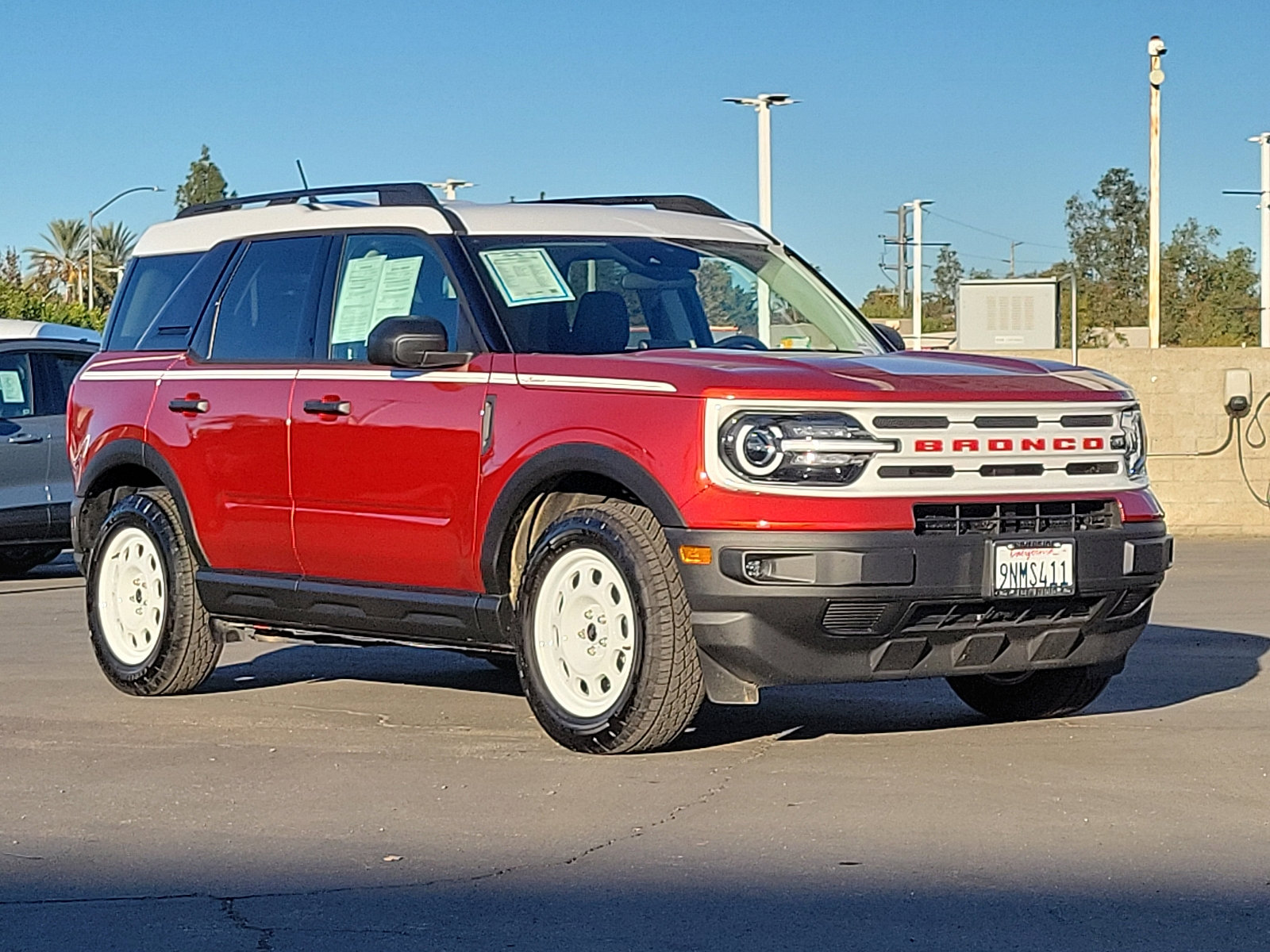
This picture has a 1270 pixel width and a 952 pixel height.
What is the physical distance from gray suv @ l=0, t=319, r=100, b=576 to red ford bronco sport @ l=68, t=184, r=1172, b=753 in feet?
20.7

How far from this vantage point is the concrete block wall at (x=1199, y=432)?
20.0 metres

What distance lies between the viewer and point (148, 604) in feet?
30.8

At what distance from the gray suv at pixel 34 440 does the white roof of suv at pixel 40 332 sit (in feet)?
0.09

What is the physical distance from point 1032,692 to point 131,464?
3839 mm

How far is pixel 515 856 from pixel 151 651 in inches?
149

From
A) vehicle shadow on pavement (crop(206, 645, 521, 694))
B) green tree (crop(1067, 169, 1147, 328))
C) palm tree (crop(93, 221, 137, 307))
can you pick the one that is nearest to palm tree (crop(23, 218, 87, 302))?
palm tree (crop(93, 221, 137, 307))

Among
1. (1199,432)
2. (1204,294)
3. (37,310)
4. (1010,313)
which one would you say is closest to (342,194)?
(1199,432)

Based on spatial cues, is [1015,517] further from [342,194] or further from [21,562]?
[21,562]

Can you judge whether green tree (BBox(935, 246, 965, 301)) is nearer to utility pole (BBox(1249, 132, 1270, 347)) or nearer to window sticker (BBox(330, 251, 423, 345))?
utility pole (BBox(1249, 132, 1270, 347))

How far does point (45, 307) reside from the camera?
5784 cm

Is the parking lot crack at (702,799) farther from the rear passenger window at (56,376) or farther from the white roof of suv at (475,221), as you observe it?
the rear passenger window at (56,376)

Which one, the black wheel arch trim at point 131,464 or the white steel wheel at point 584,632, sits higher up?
the black wheel arch trim at point 131,464

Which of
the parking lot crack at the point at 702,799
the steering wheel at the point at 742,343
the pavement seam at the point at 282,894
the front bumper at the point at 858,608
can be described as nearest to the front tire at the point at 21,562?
the steering wheel at the point at 742,343

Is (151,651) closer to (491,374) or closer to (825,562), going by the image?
(491,374)
